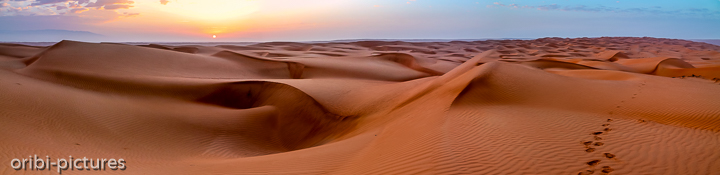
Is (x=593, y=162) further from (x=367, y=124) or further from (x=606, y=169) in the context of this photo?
(x=367, y=124)

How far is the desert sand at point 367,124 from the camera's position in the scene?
546cm

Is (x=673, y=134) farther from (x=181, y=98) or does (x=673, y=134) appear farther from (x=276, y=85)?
(x=181, y=98)

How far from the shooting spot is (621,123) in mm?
7270

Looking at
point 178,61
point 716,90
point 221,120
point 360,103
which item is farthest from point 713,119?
point 178,61

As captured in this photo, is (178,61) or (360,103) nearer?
(360,103)

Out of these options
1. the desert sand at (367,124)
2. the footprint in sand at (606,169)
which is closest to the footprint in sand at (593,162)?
the desert sand at (367,124)

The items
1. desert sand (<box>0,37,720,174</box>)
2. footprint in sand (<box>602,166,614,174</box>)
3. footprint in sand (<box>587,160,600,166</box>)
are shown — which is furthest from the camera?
desert sand (<box>0,37,720,174</box>)

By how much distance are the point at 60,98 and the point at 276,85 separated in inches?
253

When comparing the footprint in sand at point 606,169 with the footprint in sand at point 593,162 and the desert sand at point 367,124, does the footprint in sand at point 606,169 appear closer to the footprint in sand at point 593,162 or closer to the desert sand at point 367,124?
the desert sand at point 367,124

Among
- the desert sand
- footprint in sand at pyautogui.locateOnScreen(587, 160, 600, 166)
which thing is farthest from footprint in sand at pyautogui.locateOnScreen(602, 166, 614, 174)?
footprint in sand at pyautogui.locateOnScreen(587, 160, 600, 166)

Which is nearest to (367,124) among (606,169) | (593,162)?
(593,162)

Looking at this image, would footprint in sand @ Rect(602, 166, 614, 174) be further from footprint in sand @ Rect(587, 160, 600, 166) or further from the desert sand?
footprint in sand @ Rect(587, 160, 600, 166)

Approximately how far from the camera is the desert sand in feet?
17.9

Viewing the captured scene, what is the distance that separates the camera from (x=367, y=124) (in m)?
9.91
